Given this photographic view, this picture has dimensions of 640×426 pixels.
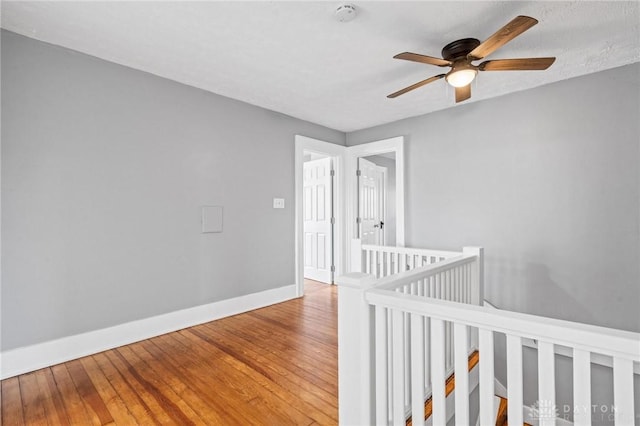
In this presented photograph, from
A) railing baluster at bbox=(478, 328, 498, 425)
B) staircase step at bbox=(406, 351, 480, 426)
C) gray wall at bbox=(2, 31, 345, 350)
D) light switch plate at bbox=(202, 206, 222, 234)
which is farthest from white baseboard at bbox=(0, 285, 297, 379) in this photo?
railing baluster at bbox=(478, 328, 498, 425)

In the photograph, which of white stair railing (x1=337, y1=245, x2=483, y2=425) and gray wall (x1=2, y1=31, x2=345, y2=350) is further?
gray wall (x1=2, y1=31, x2=345, y2=350)

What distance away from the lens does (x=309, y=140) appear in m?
4.23

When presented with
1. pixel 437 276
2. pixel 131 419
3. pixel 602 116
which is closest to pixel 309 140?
pixel 437 276

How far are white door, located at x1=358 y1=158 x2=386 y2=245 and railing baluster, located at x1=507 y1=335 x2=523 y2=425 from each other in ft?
12.7

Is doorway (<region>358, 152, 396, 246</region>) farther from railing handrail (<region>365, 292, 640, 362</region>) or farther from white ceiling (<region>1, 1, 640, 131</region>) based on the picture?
railing handrail (<region>365, 292, 640, 362</region>)

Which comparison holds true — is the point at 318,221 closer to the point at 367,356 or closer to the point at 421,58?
the point at 421,58

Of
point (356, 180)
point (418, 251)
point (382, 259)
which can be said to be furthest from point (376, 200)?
point (418, 251)

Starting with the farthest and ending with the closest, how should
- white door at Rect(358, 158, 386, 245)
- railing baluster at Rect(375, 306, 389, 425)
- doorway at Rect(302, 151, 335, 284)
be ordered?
white door at Rect(358, 158, 386, 245)
doorway at Rect(302, 151, 335, 284)
railing baluster at Rect(375, 306, 389, 425)

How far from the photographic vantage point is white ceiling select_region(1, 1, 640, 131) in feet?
6.32

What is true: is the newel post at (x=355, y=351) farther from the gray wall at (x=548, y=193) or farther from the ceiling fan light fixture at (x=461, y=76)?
the gray wall at (x=548, y=193)

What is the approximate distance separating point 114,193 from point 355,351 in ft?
7.93

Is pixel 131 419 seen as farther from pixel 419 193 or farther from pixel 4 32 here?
pixel 419 193

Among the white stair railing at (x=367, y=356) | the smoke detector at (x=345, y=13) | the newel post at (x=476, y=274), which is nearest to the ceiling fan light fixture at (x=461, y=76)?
the smoke detector at (x=345, y=13)

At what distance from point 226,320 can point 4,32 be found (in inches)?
115
